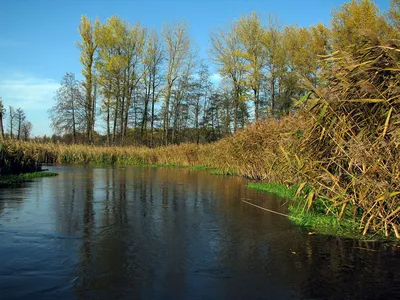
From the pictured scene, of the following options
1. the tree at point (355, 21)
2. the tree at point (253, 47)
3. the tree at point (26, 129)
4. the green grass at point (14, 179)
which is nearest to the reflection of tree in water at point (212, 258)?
the green grass at point (14, 179)

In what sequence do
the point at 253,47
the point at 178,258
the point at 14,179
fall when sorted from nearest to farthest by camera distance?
the point at 178,258, the point at 14,179, the point at 253,47

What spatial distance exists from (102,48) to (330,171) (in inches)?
1510

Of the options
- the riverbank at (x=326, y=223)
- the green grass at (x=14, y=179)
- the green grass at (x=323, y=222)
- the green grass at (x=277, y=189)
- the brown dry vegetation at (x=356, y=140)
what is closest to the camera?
the brown dry vegetation at (x=356, y=140)

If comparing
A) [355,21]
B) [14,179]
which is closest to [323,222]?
[14,179]

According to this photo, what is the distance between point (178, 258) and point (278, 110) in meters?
35.1

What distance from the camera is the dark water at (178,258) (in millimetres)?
3652

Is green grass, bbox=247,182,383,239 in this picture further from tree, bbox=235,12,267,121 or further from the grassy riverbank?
tree, bbox=235,12,267,121

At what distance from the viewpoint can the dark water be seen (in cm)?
365

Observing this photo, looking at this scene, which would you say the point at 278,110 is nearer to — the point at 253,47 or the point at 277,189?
the point at 253,47

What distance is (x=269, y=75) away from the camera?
3697 centimetres

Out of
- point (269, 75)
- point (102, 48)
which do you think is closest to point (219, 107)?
point (269, 75)

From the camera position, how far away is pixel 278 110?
125 feet

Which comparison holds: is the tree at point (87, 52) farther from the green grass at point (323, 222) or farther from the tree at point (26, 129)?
the green grass at point (323, 222)

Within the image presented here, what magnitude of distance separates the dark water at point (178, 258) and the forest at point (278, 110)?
106 cm
